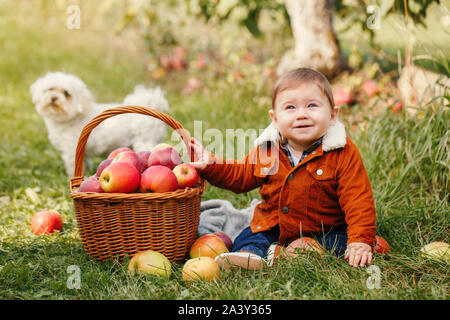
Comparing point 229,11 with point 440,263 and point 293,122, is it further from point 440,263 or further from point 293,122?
point 440,263

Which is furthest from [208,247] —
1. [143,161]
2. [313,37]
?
[313,37]

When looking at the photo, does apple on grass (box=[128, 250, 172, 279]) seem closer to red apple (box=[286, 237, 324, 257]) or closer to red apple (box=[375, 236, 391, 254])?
red apple (box=[286, 237, 324, 257])

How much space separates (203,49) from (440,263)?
16.2ft

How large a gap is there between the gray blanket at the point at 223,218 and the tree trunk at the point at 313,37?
2.35 m

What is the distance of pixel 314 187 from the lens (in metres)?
2.17

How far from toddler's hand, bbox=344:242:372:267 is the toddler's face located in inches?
22.0

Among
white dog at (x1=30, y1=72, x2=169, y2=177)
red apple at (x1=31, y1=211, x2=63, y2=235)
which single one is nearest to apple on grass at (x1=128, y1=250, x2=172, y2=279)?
red apple at (x1=31, y1=211, x2=63, y2=235)

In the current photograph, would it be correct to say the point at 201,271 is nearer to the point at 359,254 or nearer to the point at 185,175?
the point at 185,175

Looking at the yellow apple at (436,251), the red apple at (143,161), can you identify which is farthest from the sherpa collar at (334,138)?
the red apple at (143,161)

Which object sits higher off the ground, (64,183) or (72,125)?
(72,125)

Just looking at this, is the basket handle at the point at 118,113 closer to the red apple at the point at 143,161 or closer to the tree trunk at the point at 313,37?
the red apple at the point at 143,161

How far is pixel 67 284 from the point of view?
192cm

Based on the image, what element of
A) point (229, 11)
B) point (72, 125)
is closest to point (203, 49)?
point (229, 11)

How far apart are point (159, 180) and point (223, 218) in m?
0.78
